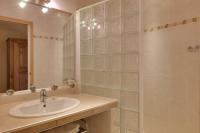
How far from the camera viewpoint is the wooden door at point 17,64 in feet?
5.16

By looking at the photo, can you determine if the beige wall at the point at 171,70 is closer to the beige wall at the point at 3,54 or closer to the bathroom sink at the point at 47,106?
the bathroom sink at the point at 47,106

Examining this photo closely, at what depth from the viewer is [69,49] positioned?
2029 mm

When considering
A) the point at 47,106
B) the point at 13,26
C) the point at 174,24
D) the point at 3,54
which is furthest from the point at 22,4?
the point at 174,24

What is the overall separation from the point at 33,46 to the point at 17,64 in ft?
0.78

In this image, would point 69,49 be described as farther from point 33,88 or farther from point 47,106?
point 47,106

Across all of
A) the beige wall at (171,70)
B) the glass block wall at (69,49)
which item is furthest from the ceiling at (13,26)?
the beige wall at (171,70)

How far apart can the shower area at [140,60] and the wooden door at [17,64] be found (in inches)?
18.4

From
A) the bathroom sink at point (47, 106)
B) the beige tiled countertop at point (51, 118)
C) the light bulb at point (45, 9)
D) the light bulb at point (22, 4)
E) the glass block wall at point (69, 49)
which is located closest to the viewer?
the beige tiled countertop at point (51, 118)

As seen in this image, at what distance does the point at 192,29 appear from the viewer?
171 cm

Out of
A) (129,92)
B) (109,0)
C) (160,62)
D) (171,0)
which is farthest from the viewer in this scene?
(160,62)

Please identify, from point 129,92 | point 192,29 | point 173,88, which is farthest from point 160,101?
point 192,29

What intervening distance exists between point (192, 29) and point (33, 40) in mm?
1593

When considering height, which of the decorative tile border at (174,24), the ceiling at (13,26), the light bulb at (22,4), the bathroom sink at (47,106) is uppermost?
the light bulb at (22,4)

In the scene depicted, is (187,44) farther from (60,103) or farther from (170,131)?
(60,103)
